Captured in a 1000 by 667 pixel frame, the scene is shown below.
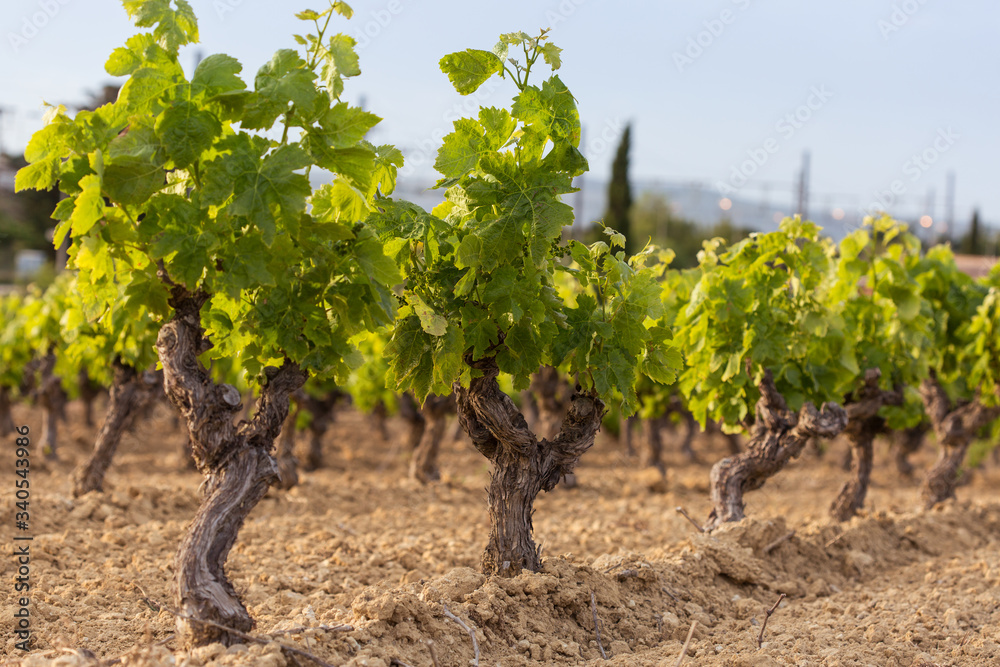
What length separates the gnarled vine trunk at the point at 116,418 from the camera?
7.60m

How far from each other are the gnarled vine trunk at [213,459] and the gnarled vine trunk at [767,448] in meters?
3.81

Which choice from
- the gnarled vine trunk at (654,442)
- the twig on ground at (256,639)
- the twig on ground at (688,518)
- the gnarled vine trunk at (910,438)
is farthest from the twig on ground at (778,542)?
the gnarled vine trunk at (654,442)

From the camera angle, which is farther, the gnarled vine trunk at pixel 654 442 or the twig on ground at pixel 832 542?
the gnarled vine trunk at pixel 654 442

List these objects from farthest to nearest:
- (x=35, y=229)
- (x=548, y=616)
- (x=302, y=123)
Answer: (x=35, y=229) < (x=548, y=616) < (x=302, y=123)

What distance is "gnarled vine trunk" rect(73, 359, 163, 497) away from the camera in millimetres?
7598

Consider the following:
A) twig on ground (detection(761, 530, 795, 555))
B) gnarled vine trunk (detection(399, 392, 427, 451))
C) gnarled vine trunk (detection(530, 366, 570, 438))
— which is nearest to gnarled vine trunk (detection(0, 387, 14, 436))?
gnarled vine trunk (detection(399, 392, 427, 451))

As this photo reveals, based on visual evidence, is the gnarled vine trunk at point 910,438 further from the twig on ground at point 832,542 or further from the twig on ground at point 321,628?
the twig on ground at point 321,628

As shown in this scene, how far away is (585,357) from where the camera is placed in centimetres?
434

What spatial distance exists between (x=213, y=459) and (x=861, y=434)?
6.61 metres

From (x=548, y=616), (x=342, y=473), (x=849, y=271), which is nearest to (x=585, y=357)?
(x=548, y=616)

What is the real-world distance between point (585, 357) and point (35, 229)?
4043 cm

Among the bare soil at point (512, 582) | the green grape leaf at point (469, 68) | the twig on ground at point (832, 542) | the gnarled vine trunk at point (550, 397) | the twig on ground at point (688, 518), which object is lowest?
the bare soil at point (512, 582)

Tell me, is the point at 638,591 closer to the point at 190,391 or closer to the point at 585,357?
the point at 585,357

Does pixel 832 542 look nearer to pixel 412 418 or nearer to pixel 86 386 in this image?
pixel 412 418
